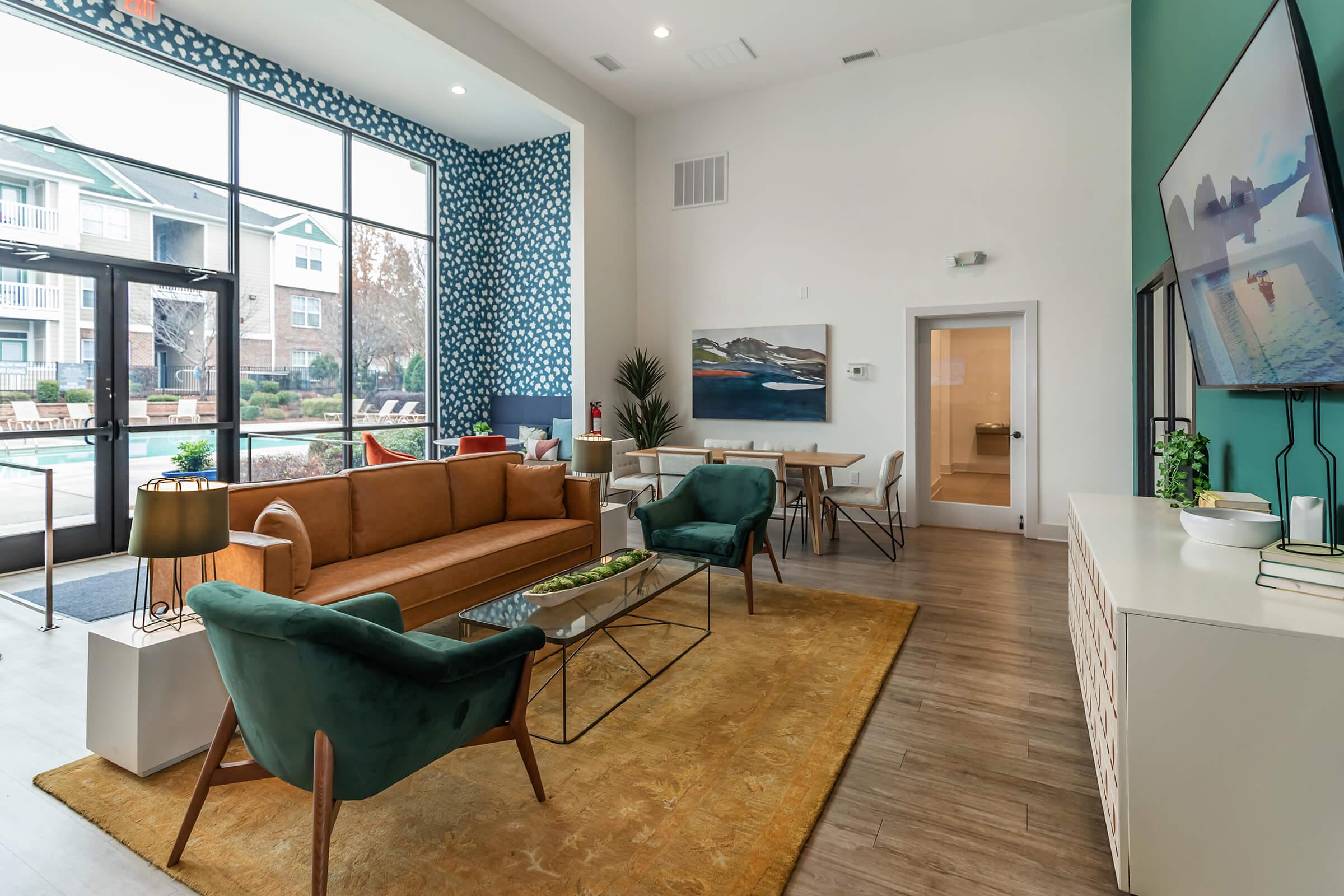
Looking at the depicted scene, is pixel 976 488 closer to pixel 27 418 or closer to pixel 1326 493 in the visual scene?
pixel 1326 493

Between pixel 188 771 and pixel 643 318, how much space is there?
21.6 feet

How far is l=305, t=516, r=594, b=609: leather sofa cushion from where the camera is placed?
3127 mm

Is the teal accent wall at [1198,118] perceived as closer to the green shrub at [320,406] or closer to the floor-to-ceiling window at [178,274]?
the floor-to-ceiling window at [178,274]

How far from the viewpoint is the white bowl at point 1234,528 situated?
226cm

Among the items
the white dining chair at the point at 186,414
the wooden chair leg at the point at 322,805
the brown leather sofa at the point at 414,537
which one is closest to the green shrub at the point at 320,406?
the white dining chair at the point at 186,414

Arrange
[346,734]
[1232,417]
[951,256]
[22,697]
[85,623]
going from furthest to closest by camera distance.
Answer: [951,256] → [85,623] → [1232,417] → [22,697] → [346,734]

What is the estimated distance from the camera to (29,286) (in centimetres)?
500

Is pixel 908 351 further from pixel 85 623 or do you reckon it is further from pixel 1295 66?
pixel 85 623

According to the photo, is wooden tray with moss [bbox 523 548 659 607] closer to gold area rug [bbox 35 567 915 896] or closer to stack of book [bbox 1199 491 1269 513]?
gold area rug [bbox 35 567 915 896]

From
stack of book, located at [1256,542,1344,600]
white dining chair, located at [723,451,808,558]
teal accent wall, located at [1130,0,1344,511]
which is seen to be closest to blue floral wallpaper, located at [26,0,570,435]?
white dining chair, located at [723,451,808,558]

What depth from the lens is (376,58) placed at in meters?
6.36

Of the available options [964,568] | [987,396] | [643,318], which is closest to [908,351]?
[987,396]

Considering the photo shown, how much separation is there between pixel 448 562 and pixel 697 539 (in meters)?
1.49

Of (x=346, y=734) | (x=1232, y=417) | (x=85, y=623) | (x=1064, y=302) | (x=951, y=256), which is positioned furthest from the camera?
(x=951, y=256)
